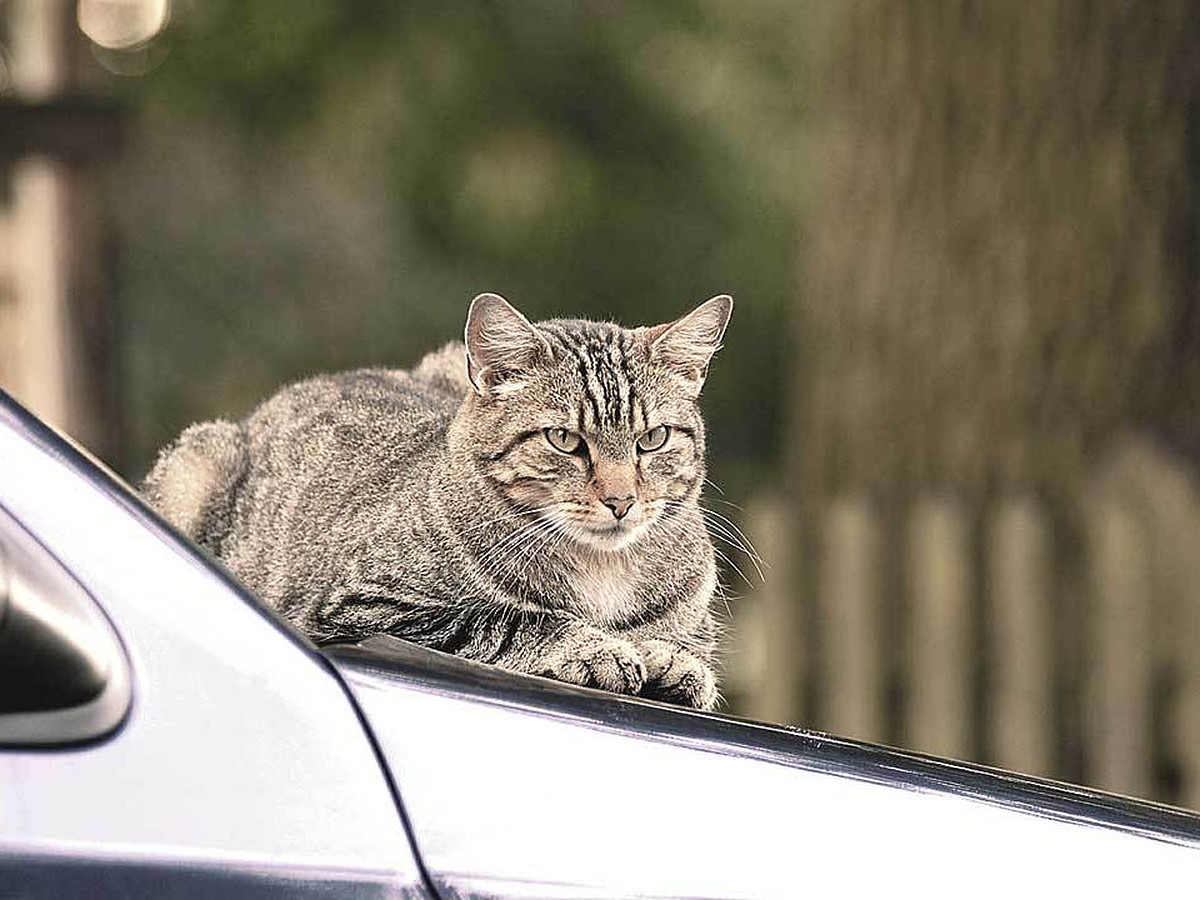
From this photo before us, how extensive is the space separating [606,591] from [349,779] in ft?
3.79

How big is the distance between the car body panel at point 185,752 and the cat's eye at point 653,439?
1.14 m

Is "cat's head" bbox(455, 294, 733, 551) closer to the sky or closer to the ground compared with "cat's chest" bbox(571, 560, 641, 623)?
closer to the sky

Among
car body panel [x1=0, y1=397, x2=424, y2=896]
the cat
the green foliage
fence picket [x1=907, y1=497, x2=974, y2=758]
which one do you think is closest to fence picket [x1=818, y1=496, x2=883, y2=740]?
fence picket [x1=907, y1=497, x2=974, y2=758]

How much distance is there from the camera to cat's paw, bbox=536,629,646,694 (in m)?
2.26

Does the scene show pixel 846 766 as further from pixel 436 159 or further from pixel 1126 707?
pixel 436 159

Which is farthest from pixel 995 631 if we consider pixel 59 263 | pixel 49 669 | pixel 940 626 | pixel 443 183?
pixel 443 183

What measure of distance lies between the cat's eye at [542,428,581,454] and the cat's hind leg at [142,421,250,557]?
2.07 feet

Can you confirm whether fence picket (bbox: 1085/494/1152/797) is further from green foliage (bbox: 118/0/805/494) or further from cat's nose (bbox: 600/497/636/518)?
green foliage (bbox: 118/0/805/494)

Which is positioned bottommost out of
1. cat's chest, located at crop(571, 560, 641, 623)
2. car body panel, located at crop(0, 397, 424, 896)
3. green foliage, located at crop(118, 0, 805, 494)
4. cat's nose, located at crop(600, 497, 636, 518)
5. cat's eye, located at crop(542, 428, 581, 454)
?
car body panel, located at crop(0, 397, 424, 896)

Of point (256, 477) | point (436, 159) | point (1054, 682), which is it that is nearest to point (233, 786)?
point (256, 477)

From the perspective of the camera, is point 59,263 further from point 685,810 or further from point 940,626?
point 685,810

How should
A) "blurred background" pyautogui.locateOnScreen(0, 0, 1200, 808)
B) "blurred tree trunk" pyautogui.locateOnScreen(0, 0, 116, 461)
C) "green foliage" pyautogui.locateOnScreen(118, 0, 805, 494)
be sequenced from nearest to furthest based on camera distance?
"blurred tree trunk" pyautogui.locateOnScreen(0, 0, 116, 461)
"blurred background" pyautogui.locateOnScreen(0, 0, 1200, 808)
"green foliage" pyautogui.locateOnScreen(118, 0, 805, 494)

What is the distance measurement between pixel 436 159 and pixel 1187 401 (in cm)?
737

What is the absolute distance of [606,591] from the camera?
2668 millimetres
